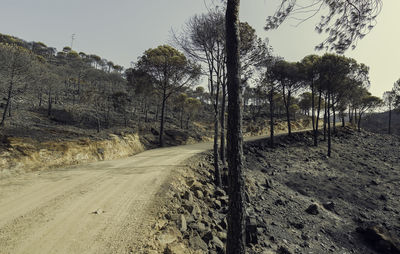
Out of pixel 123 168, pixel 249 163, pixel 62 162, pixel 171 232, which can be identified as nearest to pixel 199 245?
pixel 171 232

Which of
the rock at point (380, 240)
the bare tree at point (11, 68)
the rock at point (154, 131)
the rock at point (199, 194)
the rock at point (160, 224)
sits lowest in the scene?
the rock at point (380, 240)

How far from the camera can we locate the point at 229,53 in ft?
15.9

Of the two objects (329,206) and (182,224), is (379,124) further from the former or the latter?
(182,224)

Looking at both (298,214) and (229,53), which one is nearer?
(229,53)

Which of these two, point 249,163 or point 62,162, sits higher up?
point 62,162

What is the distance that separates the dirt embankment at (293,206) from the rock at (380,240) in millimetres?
24

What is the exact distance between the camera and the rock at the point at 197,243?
18.7 feet

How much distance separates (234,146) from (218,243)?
3931 millimetres

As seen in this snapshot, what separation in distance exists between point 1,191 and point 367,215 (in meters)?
21.6

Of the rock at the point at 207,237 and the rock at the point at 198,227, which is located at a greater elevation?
the rock at the point at 198,227

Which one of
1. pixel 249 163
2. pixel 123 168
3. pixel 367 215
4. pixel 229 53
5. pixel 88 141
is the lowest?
pixel 367 215

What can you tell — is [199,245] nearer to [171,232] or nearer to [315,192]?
[171,232]

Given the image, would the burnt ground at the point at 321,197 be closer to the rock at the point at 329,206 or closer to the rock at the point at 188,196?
the rock at the point at 329,206

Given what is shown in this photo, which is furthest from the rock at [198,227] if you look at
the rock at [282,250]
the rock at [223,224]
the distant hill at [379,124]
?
the distant hill at [379,124]
